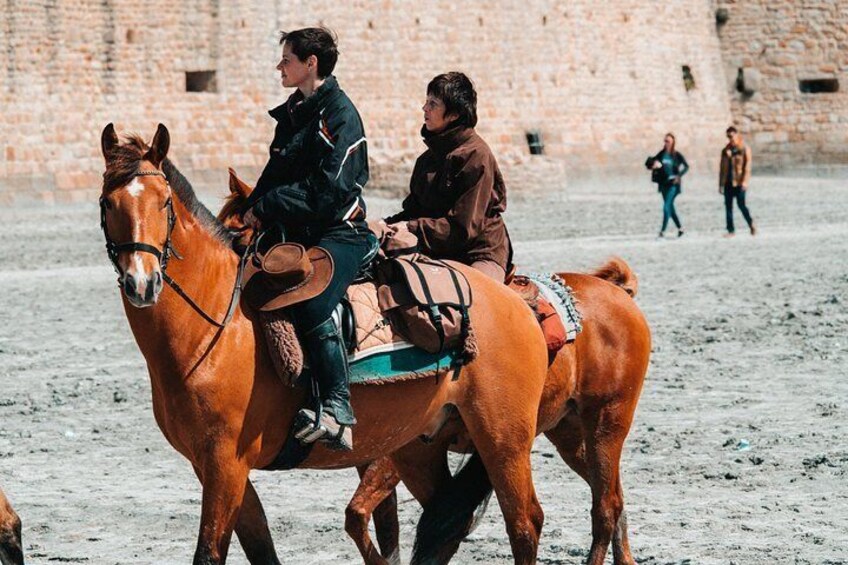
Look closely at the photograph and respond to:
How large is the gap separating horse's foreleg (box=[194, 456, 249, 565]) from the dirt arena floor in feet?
4.73

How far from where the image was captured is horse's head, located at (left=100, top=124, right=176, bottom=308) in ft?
16.1

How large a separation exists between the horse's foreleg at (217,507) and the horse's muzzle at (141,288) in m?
0.58

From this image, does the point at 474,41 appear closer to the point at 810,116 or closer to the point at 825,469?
the point at 810,116

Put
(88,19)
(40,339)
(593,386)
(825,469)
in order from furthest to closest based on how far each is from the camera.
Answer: (88,19), (40,339), (825,469), (593,386)

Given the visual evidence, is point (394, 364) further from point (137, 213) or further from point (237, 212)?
point (137, 213)

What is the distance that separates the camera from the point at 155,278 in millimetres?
4930

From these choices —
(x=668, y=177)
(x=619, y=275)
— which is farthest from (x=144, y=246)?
(x=668, y=177)

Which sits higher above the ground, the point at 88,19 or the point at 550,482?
the point at 88,19

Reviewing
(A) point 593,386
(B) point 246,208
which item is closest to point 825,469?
(A) point 593,386

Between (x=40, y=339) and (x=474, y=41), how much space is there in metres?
23.8

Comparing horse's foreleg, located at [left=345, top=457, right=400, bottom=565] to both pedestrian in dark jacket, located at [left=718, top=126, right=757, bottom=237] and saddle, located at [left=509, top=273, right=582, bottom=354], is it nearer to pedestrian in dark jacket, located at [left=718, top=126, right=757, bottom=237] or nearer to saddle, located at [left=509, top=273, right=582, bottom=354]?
saddle, located at [left=509, top=273, right=582, bottom=354]

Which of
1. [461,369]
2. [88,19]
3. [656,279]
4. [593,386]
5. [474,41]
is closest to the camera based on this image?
[461,369]

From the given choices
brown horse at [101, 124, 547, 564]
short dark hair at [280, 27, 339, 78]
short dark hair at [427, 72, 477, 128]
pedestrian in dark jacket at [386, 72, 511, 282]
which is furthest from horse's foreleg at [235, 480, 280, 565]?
short dark hair at [427, 72, 477, 128]

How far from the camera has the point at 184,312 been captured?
17.2ft
